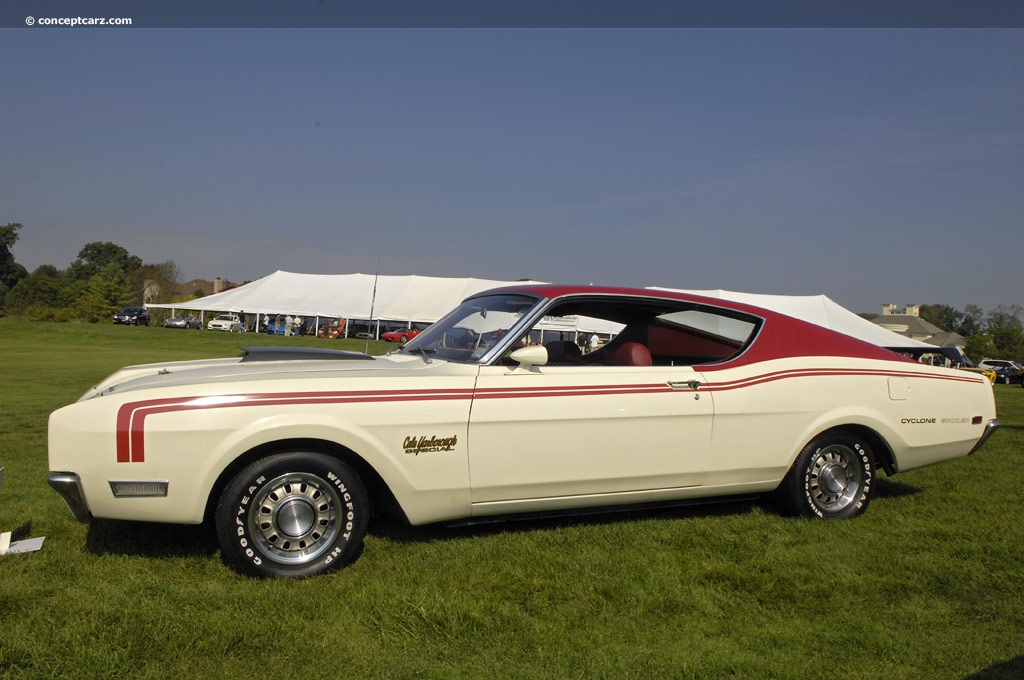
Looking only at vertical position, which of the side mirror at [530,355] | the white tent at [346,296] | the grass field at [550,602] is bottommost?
the grass field at [550,602]

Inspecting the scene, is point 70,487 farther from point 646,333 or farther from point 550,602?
point 646,333

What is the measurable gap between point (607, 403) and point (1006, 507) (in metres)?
3.43

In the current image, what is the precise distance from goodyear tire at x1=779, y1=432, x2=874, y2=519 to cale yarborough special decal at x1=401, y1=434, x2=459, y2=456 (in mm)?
2383

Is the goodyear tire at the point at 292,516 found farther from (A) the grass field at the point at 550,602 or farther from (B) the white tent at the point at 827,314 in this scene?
(B) the white tent at the point at 827,314

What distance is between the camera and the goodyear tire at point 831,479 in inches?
200

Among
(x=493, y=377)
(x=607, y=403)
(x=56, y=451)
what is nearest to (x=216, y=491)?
(x=56, y=451)

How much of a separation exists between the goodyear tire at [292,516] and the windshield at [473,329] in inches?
41.2

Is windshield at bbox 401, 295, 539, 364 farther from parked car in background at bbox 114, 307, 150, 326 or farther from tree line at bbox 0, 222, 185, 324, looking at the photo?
tree line at bbox 0, 222, 185, 324

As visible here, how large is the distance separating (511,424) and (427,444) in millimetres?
471

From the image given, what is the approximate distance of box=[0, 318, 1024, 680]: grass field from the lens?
301 cm

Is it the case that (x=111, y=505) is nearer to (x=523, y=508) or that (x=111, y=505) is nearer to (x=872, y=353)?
(x=523, y=508)

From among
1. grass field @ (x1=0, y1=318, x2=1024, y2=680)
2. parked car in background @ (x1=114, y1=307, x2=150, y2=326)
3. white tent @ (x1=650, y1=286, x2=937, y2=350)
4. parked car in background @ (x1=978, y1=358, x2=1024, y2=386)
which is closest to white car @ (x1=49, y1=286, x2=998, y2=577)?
grass field @ (x1=0, y1=318, x2=1024, y2=680)

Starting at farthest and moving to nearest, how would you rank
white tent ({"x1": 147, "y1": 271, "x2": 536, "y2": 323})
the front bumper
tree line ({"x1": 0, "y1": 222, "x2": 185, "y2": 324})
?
tree line ({"x1": 0, "y1": 222, "x2": 185, "y2": 324})
white tent ({"x1": 147, "y1": 271, "x2": 536, "y2": 323})
the front bumper

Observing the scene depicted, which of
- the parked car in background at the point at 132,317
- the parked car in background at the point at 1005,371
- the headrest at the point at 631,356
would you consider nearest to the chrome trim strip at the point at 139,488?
the headrest at the point at 631,356
